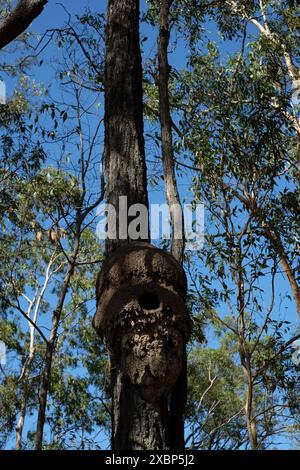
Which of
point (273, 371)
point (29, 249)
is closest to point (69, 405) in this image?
point (29, 249)

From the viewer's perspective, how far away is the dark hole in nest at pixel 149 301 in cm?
311

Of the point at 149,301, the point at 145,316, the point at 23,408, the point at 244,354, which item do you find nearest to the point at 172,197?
the point at 149,301

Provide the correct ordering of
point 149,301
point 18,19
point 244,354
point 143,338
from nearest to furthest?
point 143,338 → point 149,301 → point 18,19 → point 244,354

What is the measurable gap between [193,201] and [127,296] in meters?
7.17

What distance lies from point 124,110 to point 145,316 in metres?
1.43

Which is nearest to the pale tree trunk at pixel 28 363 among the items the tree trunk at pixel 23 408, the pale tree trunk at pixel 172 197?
the tree trunk at pixel 23 408

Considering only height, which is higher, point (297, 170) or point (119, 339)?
point (297, 170)

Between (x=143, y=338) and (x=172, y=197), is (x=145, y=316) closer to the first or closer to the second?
(x=143, y=338)

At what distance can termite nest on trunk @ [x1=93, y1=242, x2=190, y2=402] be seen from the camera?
9.71ft

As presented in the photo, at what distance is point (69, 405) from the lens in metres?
13.6

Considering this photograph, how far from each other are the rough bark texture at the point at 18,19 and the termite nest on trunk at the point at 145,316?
4.03 ft

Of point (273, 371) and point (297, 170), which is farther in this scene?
point (297, 170)

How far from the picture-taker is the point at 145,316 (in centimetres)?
301
